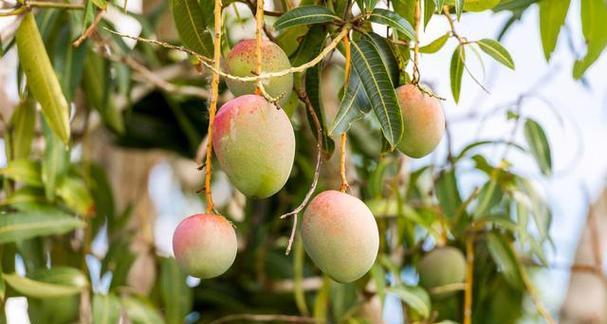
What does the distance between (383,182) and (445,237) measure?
0.42 feet

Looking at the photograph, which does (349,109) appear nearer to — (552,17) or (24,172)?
(552,17)

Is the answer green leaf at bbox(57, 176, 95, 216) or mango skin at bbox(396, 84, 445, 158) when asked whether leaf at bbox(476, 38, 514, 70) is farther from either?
green leaf at bbox(57, 176, 95, 216)

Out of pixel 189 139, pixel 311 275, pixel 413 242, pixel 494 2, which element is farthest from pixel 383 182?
pixel 494 2

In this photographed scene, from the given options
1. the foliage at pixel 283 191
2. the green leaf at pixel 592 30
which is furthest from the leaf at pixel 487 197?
the green leaf at pixel 592 30

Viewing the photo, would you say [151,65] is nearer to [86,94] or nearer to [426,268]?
[86,94]

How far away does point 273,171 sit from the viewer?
0.58 meters

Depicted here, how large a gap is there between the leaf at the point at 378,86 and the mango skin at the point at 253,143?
9 cm

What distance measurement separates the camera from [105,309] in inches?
42.8

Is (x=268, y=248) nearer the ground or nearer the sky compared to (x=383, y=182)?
nearer the ground

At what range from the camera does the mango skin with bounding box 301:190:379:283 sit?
60 cm

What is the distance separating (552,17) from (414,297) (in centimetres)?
34

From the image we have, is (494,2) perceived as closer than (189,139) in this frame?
Yes

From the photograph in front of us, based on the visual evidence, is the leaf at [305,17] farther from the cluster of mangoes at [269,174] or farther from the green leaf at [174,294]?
the green leaf at [174,294]

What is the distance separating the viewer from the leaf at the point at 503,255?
1221 mm
